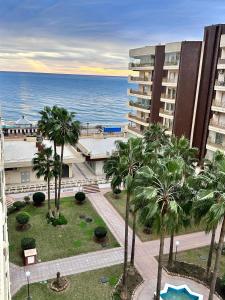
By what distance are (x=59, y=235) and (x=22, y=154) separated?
19980 mm

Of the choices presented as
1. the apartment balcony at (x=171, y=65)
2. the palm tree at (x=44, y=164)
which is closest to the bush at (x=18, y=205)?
the palm tree at (x=44, y=164)

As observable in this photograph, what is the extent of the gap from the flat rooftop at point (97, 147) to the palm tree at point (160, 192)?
29907mm

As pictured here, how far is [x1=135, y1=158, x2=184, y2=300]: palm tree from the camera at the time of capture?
18200 mm

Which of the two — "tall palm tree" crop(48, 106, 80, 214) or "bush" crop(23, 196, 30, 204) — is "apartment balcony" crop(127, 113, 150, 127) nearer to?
"tall palm tree" crop(48, 106, 80, 214)

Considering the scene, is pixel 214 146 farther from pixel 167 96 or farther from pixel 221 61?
pixel 167 96

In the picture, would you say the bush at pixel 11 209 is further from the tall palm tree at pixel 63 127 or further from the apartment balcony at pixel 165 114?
the apartment balcony at pixel 165 114

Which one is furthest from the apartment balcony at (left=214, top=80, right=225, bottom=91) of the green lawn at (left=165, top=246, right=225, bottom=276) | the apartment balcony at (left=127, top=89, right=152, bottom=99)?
the green lawn at (left=165, top=246, right=225, bottom=276)

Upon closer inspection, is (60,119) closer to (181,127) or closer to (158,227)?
(158,227)

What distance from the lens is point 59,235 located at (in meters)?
33.4

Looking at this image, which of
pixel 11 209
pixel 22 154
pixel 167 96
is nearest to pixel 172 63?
pixel 167 96

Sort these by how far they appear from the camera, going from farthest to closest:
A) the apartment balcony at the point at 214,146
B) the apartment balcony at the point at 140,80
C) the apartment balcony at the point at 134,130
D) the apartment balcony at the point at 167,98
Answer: the apartment balcony at the point at 134,130
the apartment balcony at the point at 140,80
the apartment balcony at the point at 167,98
the apartment balcony at the point at 214,146

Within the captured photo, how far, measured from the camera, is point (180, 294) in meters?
24.9

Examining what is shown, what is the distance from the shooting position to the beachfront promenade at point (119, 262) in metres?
26.2

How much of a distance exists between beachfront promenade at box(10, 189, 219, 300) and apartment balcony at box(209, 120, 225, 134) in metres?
14.4
